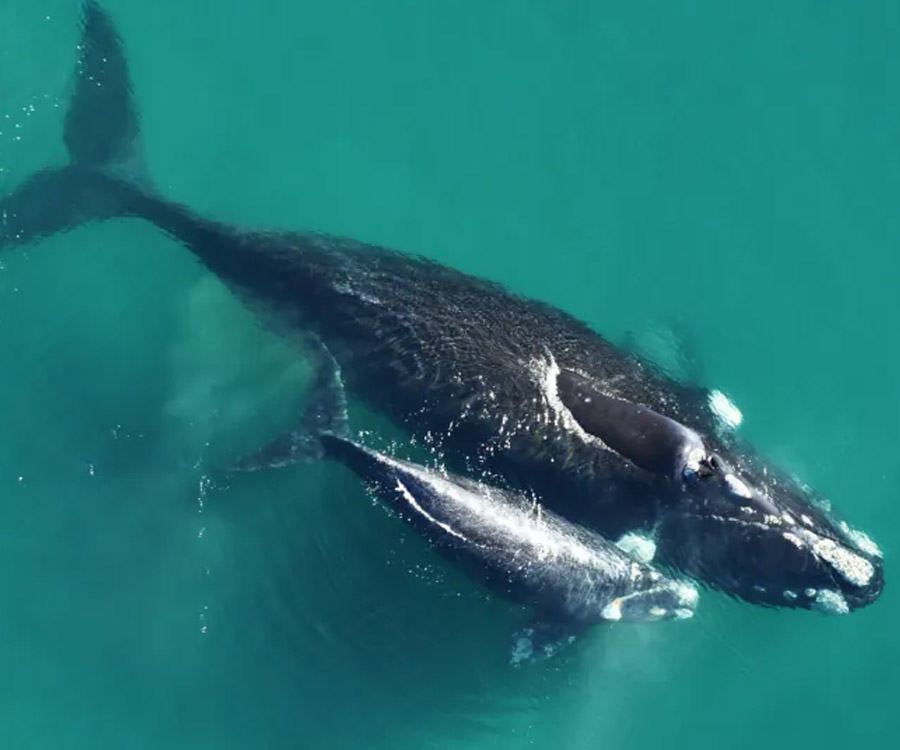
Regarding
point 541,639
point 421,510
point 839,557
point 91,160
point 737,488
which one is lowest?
point 541,639

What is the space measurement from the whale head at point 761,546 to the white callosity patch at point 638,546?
6.4 inches

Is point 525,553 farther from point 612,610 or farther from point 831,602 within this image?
point 831,602

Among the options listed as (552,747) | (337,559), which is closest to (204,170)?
(337,559)

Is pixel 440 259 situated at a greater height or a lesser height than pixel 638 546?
greater

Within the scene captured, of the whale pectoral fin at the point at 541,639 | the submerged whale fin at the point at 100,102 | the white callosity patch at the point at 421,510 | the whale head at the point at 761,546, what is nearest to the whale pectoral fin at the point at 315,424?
the white callosity patch at the point at 421,510

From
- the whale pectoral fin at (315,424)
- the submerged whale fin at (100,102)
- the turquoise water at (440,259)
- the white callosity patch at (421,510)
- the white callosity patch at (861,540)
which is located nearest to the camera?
the white callosity patch at (421,510)

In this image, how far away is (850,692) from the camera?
60.5 feet

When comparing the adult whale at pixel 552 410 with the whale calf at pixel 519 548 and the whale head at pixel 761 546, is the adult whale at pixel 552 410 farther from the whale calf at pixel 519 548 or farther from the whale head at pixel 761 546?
the whale calf at pixel 519 548

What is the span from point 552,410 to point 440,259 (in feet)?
15.9

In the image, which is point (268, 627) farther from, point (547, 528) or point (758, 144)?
point (758, 144)

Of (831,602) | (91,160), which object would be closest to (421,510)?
(831,602)

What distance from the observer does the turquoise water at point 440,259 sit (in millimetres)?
18453

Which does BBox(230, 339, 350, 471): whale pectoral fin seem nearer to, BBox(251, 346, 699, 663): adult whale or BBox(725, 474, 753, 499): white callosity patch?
BBox(251, 346, 699, 663): adult whale

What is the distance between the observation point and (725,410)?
19922mm
